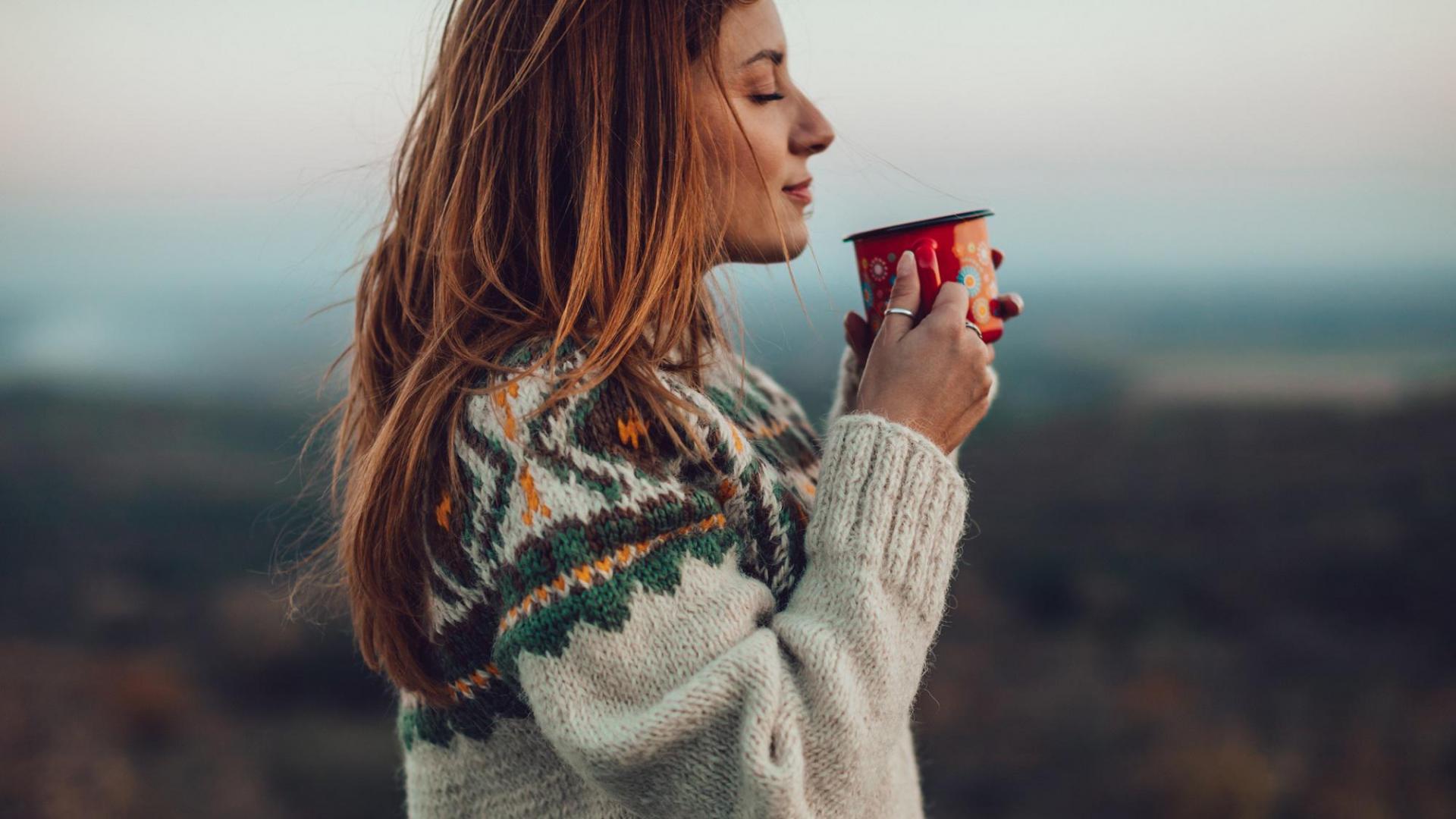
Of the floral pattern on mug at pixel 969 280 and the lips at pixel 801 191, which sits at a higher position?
the lips at pixel 801 191

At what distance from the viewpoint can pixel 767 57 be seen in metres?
1.28

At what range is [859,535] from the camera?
107cm

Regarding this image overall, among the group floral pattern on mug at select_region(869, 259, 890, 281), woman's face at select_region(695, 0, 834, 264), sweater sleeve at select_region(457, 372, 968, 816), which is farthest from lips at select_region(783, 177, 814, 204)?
sweater sleeve at select_region(457, 372, 968, 816)

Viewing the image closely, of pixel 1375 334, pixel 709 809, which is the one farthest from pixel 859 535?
pixel 1375 334

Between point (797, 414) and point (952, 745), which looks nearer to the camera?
point (797, 414)

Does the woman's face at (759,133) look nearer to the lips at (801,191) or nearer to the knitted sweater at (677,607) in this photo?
the lips at (801,191)

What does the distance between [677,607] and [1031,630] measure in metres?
10.6

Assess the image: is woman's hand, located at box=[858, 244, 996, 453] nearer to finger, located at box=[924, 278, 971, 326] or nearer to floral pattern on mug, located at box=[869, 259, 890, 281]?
finger, located at box=[924, 278, 971, 326]

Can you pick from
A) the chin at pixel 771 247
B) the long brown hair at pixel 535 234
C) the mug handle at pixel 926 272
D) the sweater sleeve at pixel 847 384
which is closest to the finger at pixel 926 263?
the mug handle at pixel 926 272

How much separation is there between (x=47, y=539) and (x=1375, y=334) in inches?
786

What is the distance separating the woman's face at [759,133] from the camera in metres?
1.24

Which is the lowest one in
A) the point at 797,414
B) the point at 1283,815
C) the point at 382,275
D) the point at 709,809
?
the point at 1283,815

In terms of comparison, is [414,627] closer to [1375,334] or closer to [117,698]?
[117,698]

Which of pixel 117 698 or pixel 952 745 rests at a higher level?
pixel 117 698
